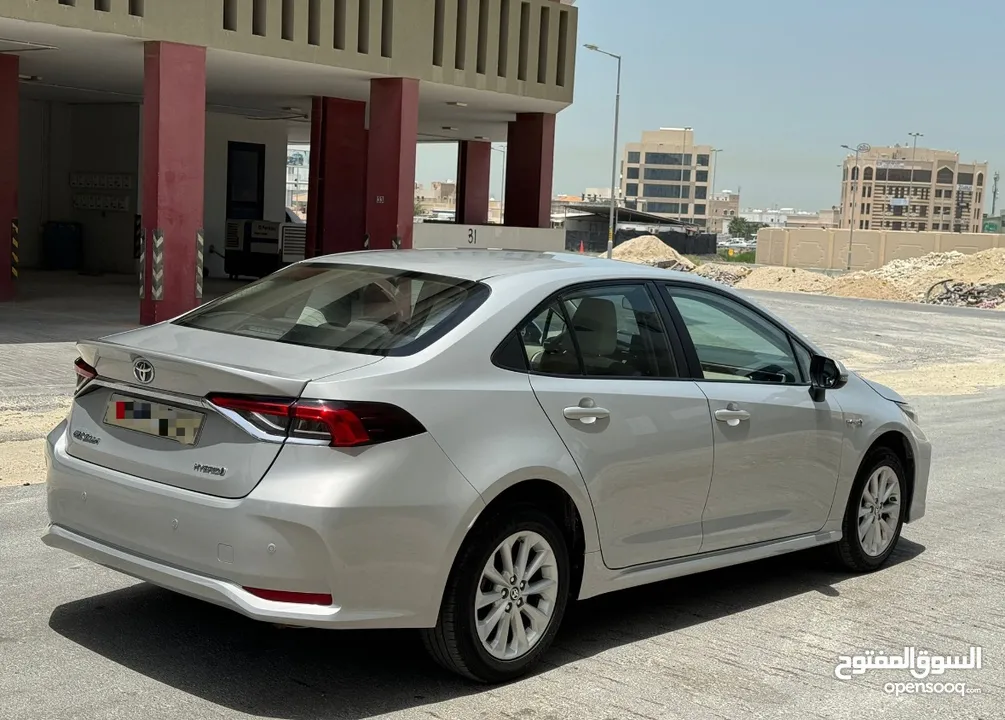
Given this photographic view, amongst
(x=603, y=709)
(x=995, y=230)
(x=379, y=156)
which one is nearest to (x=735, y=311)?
(x=603, y=709)

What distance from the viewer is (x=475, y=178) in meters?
42.2

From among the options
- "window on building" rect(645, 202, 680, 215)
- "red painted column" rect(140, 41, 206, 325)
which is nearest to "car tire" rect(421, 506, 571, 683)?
"red painted column" rect(140, 41, 206, 325)

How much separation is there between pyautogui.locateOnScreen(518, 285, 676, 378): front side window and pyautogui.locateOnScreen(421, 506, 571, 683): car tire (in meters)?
0.68

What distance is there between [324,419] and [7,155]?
20594 mm

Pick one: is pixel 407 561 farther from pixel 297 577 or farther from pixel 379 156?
pixel 379 156

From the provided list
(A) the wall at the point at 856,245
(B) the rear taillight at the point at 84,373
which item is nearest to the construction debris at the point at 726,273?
(A) the wall at the point at 856,245

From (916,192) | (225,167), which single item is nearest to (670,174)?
(916,192)

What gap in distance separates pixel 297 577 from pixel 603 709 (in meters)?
1.28

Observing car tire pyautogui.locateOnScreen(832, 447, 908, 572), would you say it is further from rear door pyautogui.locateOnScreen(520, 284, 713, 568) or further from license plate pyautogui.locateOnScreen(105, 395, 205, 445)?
license plate pyautogui.locateOnScreen(105, 395, 205, 445)

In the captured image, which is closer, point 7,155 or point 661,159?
point 7,155

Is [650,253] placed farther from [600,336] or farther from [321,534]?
[321,534]

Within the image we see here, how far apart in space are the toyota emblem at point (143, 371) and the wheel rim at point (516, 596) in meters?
1.46

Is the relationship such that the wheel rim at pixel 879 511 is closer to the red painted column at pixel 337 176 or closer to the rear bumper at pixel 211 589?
the rear bumper at pixel 211 589

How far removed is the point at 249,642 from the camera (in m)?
5.29
